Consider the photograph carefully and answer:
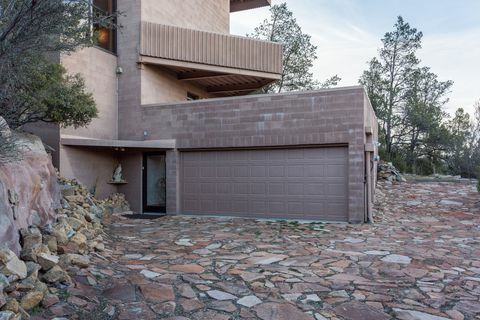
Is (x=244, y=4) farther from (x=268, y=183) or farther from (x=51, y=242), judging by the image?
(x=51, y=242)

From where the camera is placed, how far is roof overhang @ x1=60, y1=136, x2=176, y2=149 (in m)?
10.5

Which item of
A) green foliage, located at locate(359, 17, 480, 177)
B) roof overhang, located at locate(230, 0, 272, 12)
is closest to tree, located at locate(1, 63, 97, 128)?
roof overhang, located at locate(230, 0, 272, 12)

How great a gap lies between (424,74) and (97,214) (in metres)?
20.9

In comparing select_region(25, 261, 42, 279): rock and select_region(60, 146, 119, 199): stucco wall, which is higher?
select_region(60, 146, 119, 199): stucco wall

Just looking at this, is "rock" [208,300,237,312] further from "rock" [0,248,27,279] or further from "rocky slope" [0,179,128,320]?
"rock" [0,248,27,279]

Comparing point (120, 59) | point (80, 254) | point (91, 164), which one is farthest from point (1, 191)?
point (120, 59)

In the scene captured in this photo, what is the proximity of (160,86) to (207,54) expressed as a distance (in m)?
1.94

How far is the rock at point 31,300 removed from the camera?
362 cm

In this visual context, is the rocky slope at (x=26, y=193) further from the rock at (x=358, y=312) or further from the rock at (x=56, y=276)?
the rock at (x=358, y=312)

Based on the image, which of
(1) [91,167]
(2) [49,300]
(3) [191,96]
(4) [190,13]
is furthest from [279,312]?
(4) [190,13]

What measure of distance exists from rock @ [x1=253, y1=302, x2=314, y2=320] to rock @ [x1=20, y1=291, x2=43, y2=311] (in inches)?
86.7

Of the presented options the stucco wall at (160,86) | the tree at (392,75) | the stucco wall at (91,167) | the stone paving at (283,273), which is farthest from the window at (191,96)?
the tree at (392,75)

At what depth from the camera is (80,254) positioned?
555 centimetres

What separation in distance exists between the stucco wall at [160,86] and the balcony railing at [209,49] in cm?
71
